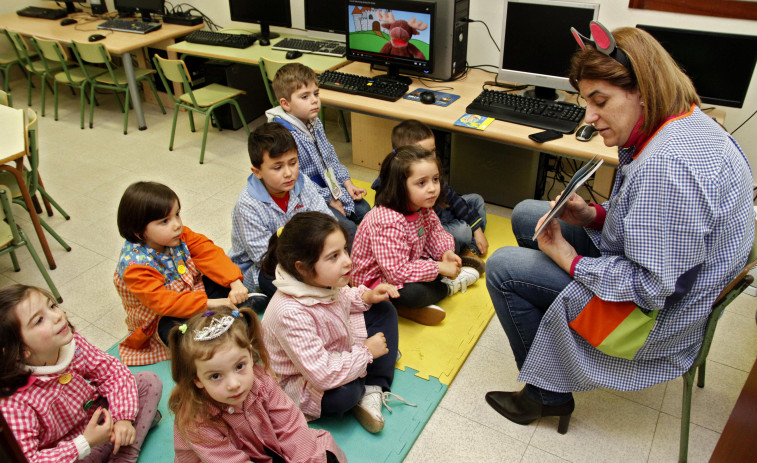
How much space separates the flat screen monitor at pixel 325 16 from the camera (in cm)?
347

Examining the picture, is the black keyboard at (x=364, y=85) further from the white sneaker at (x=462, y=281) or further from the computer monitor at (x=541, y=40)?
the white sneaker at (x=462, y=281)

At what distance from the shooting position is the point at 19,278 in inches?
103

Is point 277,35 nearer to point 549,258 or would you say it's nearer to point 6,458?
point 549,258

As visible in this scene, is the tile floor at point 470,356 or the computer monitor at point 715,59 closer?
the tile floor at point 470,356

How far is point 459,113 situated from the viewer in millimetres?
2664

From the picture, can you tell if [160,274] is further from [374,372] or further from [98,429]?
[374,372]

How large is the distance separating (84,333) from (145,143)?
2071 mm

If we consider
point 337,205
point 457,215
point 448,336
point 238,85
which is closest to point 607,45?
point 448,336

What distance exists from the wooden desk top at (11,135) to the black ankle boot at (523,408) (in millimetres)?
2081

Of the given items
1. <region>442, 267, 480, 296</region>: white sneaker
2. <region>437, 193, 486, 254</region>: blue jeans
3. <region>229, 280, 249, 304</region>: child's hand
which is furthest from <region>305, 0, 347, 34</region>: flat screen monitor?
<region>229, 280, 249, 304</region>: child's hand

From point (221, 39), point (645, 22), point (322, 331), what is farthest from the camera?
point (221, 39)

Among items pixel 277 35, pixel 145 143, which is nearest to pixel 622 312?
pixel 277 35

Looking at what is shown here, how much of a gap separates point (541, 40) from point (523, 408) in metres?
1.72

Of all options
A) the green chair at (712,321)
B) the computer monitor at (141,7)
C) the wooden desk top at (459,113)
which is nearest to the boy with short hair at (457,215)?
the wooden desk top at (459,113)
